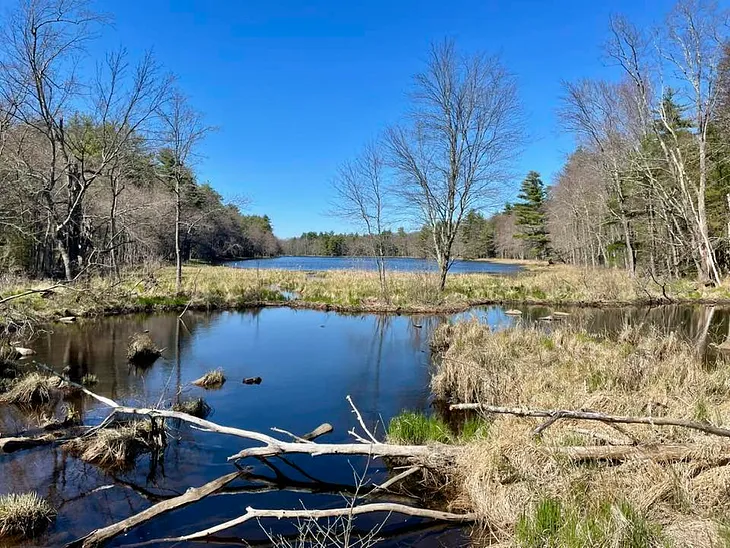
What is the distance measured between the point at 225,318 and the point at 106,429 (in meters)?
12.2

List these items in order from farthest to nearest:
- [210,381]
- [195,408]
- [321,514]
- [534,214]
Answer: [534,214] < [210,381] < [195,408] < [321,514]

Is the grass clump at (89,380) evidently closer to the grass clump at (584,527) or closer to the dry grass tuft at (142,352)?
the dry grass tuft at (142,352)

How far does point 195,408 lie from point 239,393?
4.58 ft

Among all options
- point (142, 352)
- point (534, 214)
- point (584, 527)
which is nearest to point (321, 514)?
point (584, 527)

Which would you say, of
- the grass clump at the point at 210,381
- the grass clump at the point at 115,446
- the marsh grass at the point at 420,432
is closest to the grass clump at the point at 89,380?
the grass clump at the point at 210,381

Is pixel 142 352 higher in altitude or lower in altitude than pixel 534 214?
lower

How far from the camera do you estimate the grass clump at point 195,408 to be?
23.4 feet

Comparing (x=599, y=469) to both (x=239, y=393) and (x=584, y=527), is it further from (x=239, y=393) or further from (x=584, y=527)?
(x=239, y=393)

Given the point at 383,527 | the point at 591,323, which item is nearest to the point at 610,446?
the point at 383,527

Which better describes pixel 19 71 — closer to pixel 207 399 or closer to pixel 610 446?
pixel 207 399

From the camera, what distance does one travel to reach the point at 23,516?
4125 mm

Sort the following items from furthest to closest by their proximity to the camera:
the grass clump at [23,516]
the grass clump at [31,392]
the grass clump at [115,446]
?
the grass clump at [31,392], the grass clump at [115,446], the grass clump at [23,516]

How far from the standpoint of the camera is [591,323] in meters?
15.6

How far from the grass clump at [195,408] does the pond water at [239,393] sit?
20cm
